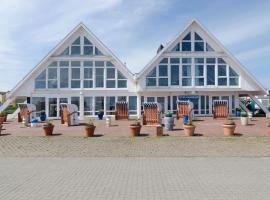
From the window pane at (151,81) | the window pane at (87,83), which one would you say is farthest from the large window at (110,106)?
the window pane at (151,81)

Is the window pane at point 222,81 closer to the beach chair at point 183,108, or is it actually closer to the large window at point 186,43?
the large window at point 186,43

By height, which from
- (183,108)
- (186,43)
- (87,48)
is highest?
(186,43)

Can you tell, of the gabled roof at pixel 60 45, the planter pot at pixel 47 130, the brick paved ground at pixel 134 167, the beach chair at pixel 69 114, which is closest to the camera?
the brick paved ground at pixel 134 167

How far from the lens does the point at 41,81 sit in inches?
1330

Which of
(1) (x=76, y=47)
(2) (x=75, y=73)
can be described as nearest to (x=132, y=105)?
(2) (x=75, y=73)

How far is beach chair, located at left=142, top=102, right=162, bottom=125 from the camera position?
22484mm

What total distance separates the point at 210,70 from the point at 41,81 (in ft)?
55.1

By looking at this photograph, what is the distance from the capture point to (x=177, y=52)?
33.6 meters

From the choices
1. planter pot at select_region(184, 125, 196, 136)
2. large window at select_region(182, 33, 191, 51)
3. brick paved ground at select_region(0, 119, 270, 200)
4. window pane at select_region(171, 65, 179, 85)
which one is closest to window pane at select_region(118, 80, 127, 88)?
window pane at select_region(171, 65, 179, 85)

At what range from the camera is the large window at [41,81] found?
110 ft

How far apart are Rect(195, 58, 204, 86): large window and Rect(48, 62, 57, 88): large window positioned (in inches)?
550

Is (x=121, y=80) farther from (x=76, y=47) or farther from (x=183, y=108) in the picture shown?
(x=183, y=108)

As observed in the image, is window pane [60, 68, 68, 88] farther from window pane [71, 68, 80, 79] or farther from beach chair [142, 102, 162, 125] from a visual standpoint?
beach chair [142, 102, 162, 125]

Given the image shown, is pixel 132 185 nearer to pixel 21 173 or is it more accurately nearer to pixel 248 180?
pixel 248 180
